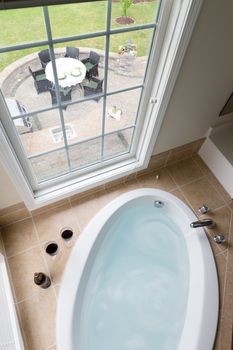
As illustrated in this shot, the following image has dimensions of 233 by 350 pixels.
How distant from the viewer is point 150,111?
1631 mm

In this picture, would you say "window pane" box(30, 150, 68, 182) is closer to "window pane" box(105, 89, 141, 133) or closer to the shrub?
"window pane" box(105, 89, 141, 133)

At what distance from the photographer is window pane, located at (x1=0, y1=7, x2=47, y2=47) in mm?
918

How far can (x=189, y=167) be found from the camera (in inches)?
88.4

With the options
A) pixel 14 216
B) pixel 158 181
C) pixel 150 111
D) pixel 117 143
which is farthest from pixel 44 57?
pixel 158 181

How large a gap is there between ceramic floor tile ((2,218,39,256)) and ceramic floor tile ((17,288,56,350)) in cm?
33

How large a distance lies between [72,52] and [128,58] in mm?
336

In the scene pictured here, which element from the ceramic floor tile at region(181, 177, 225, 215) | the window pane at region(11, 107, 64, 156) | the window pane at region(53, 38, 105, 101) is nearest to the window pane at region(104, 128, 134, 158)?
the window pane at region(11, 107, 64, 156)

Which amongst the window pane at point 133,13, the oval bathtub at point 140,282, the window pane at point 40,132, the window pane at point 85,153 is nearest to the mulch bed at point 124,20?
the window pane at point 133,13

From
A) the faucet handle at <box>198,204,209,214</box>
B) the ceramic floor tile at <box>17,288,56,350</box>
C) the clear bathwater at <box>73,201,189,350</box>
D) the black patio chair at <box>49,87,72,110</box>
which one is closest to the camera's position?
the black patio chair at <box>49,87,72,110</box>

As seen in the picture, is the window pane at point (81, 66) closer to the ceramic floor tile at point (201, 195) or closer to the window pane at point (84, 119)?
the window pane at point (84, 119)

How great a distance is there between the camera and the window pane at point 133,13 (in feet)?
3.55

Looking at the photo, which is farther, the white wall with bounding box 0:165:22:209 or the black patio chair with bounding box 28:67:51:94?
the white wall with bounding box 0:165:22:209

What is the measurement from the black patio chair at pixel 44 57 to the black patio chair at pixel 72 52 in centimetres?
9

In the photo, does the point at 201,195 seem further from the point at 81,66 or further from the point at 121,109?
the point at 81,66
